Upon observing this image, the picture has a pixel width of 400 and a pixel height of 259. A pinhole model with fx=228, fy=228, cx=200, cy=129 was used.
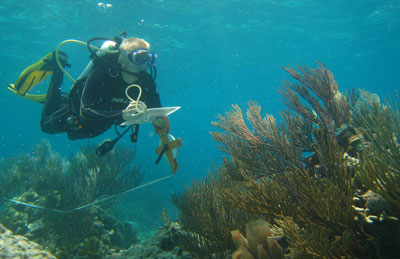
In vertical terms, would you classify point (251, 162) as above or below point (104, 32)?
below

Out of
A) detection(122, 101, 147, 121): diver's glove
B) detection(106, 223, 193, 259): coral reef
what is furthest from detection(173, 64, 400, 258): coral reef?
detection(122, 101, 147, 121): diver's glove

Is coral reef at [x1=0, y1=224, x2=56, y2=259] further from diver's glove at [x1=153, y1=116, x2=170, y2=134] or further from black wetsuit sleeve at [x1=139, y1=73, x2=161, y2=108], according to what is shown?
black wetsuit sleeve at [x1=139, y1=73, x2=161, y2=108]

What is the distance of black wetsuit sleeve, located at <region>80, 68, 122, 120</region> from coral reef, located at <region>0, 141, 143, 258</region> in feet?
11.1

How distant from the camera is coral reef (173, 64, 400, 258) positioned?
6.19 feet

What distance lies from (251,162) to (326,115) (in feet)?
5.81

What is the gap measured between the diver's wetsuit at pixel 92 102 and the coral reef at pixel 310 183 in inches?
75.4

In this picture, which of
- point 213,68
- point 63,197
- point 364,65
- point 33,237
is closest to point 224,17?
point 213,68

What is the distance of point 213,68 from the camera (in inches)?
1357

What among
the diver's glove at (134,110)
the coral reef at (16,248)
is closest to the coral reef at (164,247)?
the coral reef at (16,248)

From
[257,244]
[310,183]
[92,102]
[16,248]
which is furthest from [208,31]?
[257,244]

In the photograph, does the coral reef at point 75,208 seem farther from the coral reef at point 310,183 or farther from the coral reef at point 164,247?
the coral reef at point 310,183

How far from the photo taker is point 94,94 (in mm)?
4242

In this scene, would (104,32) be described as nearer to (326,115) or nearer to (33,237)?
(33,237)

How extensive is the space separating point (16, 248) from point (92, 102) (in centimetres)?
281
